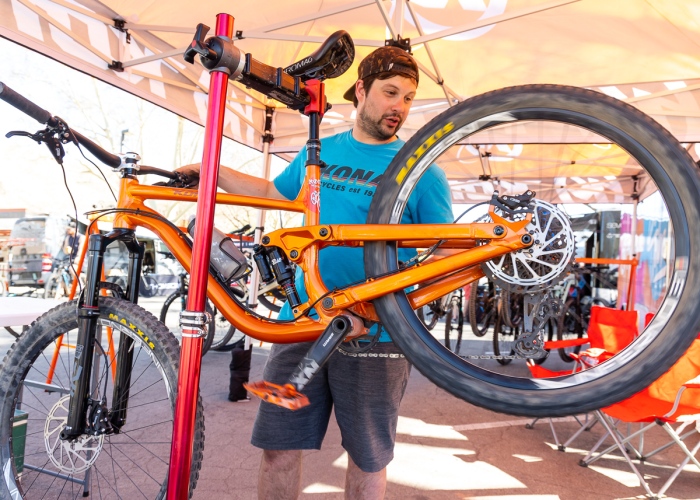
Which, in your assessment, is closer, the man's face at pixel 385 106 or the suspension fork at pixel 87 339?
the suspension fork at pixel 87 339

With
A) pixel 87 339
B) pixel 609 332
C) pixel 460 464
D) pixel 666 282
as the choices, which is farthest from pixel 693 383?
pixel 87 339

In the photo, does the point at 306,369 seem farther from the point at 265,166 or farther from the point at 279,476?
the point at 265,166

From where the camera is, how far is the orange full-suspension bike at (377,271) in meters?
0.97

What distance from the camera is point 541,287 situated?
1096mm

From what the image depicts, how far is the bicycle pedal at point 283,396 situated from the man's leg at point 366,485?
59 centimetres

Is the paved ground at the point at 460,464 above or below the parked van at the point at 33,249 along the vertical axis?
below

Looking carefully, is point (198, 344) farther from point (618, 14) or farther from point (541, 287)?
point (618, 14)

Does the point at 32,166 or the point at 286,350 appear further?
the point at 32,166

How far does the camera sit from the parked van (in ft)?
32.7

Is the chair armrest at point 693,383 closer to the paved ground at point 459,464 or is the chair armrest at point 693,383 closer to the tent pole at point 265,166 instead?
the paved ground at point 459,464

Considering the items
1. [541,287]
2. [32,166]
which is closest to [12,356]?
[541,287]

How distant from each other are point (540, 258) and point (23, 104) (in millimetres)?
1389

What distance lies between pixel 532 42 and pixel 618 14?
70 cm

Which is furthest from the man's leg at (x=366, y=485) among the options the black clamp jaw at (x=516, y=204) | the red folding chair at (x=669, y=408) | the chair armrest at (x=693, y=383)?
the chair armrest at (x=693, y=383)
